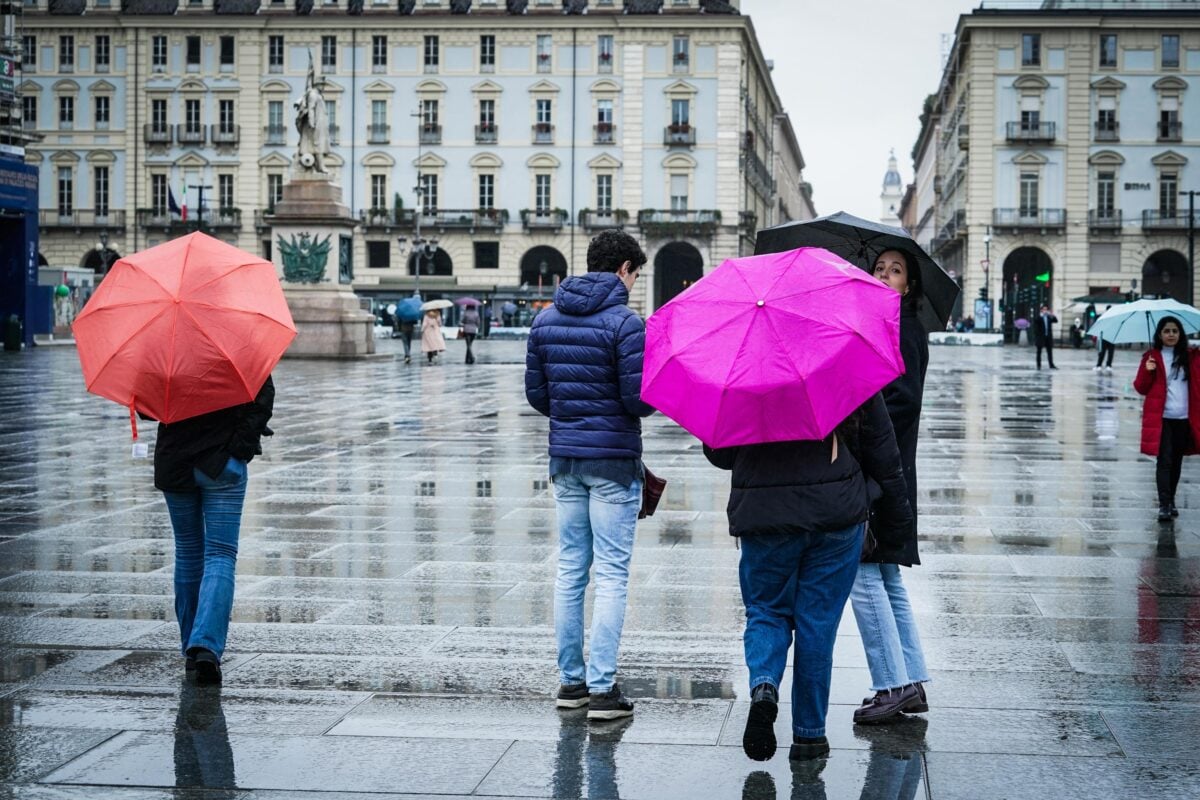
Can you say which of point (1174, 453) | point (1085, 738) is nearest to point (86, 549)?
point (1085, 738)

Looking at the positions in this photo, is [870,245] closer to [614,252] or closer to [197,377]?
[614,252]

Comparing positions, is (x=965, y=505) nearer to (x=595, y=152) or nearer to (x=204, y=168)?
(x=595, y=152)

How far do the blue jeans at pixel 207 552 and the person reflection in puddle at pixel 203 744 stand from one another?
27 centimetres

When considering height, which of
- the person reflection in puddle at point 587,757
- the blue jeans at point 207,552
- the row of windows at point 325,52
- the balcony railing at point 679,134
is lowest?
the person reflection in puddle at point 587,757

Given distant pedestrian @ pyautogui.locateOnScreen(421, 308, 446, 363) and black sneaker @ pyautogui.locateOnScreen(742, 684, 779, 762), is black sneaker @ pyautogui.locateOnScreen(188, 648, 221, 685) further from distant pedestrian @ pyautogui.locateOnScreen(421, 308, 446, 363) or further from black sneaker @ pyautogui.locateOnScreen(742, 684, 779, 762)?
distant pedestrian @ pyautogui.locateOnScreen(421, 308, 446, 363)

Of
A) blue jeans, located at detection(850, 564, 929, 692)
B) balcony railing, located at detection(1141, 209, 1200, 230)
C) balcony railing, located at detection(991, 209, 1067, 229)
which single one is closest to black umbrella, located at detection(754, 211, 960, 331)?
blue jeans, located at detection(850, 564, 929, 692)

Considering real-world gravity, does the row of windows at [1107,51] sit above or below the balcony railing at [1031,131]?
above

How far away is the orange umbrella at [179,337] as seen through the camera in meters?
6.37

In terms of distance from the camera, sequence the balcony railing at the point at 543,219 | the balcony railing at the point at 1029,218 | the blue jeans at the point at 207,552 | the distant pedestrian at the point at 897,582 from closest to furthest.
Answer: the distant pedestrian at the point at 897,582
the blue jeans at the point at 207,552
the balcony railing at the point at 1029,218
the balcony railing at the point at 543,219

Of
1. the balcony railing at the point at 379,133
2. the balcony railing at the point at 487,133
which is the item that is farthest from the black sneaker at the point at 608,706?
the balcony railing at the point at 379,133

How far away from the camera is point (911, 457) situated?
19.7 ft

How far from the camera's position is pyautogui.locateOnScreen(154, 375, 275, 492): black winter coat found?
6.50 meters

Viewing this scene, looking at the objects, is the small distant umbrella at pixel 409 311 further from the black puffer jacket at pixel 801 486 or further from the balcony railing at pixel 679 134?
the balcony railing at pixel 679 134

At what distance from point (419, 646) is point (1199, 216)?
2793 inches
